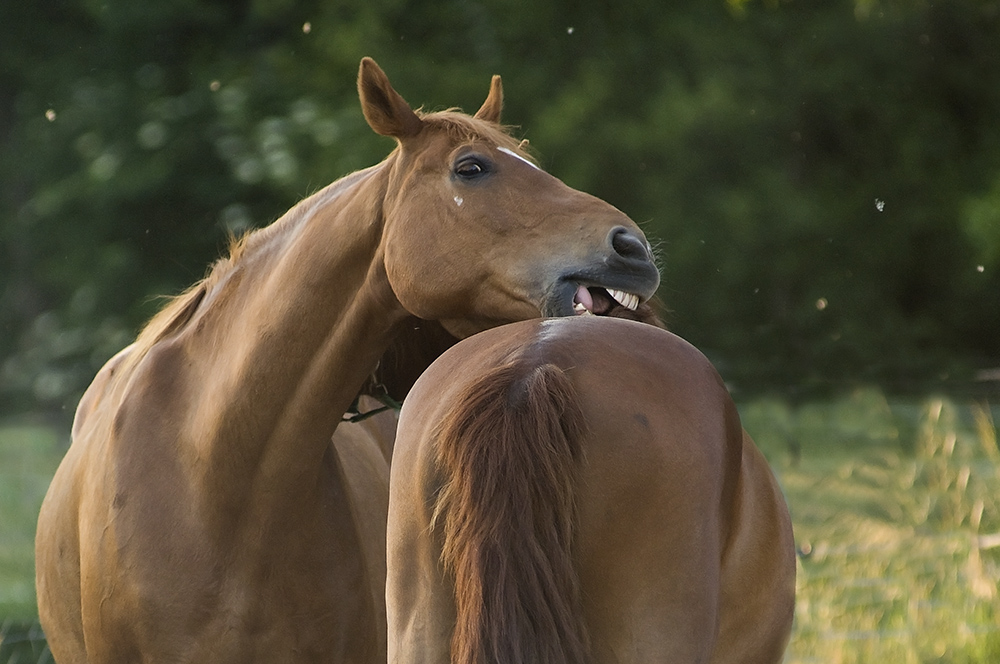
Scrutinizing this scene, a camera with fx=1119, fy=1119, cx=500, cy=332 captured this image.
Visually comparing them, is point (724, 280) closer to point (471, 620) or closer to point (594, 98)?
point (594, 98)

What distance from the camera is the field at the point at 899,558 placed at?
4320 millimetres

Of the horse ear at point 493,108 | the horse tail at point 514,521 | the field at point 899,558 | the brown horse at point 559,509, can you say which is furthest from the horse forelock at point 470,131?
the field at point 899,558

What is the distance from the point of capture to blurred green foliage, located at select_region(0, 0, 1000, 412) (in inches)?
365

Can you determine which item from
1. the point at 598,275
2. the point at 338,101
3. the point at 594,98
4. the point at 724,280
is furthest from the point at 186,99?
the point at 598,275

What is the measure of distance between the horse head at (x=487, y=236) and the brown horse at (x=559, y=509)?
0.47 meters

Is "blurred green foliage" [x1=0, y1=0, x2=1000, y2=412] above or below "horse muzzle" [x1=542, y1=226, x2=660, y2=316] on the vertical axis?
below

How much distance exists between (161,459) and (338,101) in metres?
7.06

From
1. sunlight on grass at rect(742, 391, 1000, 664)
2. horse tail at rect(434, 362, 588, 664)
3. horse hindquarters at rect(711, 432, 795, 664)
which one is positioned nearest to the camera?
horse tail at rect(434, 362, 588, 664)

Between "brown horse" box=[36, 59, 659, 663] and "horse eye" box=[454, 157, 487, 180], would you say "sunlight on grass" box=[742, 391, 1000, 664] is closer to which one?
"brown horse" box=[36, 59, 659, 663]

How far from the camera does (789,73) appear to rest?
443 inches

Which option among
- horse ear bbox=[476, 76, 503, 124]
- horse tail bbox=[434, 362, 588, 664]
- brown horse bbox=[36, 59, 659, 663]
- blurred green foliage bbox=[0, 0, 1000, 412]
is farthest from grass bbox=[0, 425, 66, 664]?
horse tail bbox=[434, 362, 588, 664]

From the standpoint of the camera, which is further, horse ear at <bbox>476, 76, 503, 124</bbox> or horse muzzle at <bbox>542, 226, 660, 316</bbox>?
horse ear at <bbox>476, 76, 503, 124</bbox>

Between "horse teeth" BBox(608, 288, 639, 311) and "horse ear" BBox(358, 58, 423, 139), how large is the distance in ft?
2.18

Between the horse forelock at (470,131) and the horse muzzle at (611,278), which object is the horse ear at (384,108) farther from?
the horse muzzle at (611,278)
